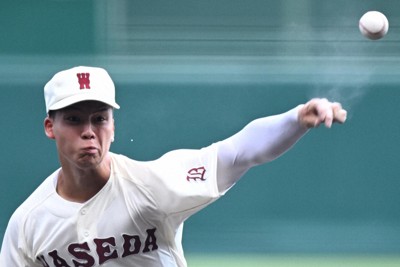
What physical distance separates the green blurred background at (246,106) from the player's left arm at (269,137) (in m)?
4.74

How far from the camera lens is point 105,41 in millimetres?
9406

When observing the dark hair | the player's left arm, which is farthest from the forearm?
the dark hair

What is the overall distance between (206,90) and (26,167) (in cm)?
154

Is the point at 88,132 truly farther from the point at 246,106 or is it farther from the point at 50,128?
the point at 246,106

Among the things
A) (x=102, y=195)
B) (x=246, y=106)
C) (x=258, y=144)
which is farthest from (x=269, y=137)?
(x=246, y=106)

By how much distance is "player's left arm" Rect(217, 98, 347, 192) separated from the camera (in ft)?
13.4

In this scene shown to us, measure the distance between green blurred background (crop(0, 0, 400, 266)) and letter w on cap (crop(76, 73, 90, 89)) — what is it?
14.9 feet

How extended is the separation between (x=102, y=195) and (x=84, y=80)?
469 mm

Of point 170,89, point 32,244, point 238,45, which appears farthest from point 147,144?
point 32,244

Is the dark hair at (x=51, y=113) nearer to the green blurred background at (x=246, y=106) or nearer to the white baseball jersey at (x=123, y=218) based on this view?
the white baseball jersey at (x=123, y=218)

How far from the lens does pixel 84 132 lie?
183 inches

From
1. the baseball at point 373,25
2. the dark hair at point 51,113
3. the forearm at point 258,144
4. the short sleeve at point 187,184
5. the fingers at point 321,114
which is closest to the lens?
the fingers at point 321,114

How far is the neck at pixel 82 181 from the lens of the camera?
4.81 m

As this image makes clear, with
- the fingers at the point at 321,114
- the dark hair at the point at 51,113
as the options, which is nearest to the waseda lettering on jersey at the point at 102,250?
the dark hair at the point at 51,113
